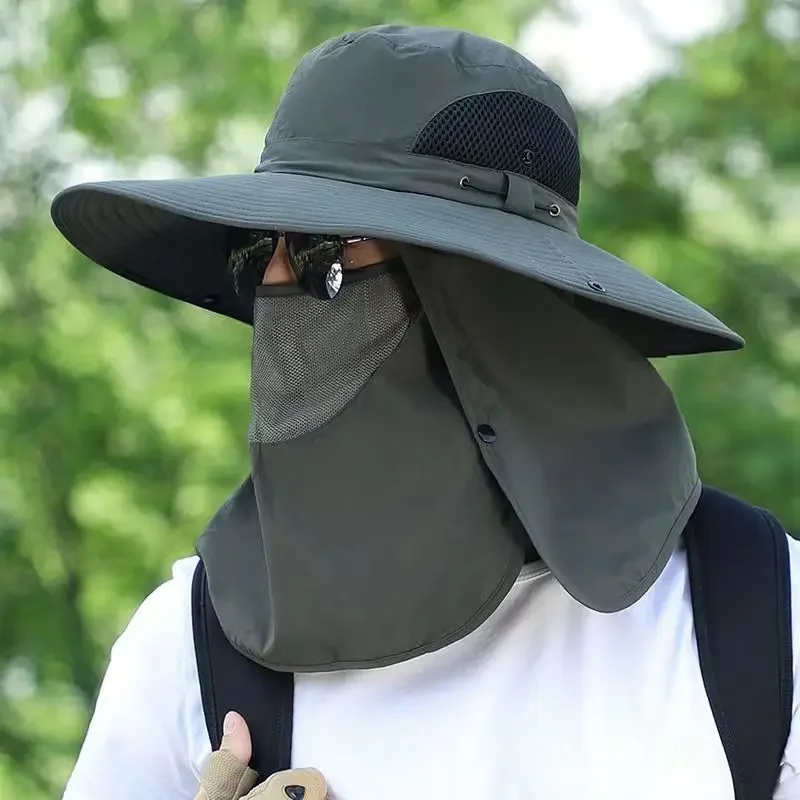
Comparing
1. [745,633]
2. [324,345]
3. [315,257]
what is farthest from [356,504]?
[745,633]

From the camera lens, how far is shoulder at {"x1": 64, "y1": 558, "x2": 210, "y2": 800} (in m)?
1.30

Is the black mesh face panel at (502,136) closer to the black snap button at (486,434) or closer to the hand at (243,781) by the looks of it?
the black snap button at (486,434)

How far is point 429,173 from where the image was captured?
1271 mm

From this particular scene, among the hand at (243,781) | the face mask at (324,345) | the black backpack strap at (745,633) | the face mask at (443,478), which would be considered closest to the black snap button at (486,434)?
the face mask at (443,478)

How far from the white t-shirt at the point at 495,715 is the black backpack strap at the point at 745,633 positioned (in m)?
0.02

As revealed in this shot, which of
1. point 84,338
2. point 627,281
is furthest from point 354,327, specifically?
point 84,338

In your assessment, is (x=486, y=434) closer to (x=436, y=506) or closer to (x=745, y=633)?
(x=436, y=506)

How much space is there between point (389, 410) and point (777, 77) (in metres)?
2.85

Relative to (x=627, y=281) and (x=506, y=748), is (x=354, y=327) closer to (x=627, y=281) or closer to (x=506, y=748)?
(x=627, y=281)

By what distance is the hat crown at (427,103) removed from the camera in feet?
4.19

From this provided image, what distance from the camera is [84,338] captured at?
12.5 ft

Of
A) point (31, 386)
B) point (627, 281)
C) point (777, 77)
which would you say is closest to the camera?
point (627, 281)

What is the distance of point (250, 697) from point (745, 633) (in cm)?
56

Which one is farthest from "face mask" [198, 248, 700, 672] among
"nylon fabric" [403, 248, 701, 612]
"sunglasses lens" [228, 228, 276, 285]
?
"sunglasses lens" [228, 228, 276, 285]
